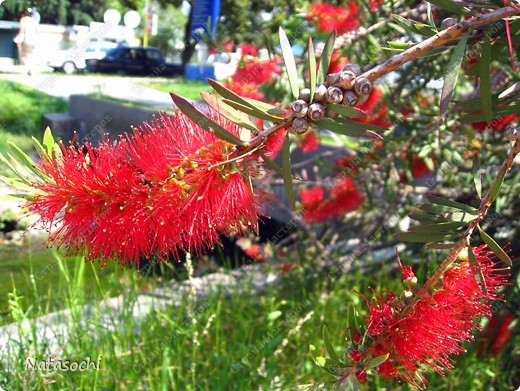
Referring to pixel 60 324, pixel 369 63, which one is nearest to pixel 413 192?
pixel 369 63

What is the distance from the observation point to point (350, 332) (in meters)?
0.78

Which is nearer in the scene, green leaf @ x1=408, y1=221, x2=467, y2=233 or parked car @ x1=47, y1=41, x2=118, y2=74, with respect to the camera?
green leaf @ x1=408, y1=221, x2=467, y2=233

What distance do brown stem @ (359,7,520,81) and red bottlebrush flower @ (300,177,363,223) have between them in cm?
146

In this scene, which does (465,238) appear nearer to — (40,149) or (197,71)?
(40,149)

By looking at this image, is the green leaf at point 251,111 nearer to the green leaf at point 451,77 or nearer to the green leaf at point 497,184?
the green leaf at point 451,77

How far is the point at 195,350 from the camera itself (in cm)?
168

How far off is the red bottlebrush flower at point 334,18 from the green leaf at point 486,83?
124cm

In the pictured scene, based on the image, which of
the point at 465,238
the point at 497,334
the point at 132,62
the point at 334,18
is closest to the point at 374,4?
the point at 334,18

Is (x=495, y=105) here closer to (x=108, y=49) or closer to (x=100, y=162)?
(x=100, y=162)

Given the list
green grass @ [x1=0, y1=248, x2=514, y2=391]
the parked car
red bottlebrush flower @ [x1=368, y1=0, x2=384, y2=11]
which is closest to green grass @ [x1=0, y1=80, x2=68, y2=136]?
the parked car

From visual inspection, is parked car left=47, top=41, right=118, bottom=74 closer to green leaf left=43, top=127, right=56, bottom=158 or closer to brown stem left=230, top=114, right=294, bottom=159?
green leaf left=43, top=127, right=56, bottom=158

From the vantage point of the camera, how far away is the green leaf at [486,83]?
2.16ft

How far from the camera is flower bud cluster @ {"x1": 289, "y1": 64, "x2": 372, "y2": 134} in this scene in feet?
1.84

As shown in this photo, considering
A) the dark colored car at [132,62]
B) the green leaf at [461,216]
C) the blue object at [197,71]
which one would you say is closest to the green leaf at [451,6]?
the green leaf at [461,216]
